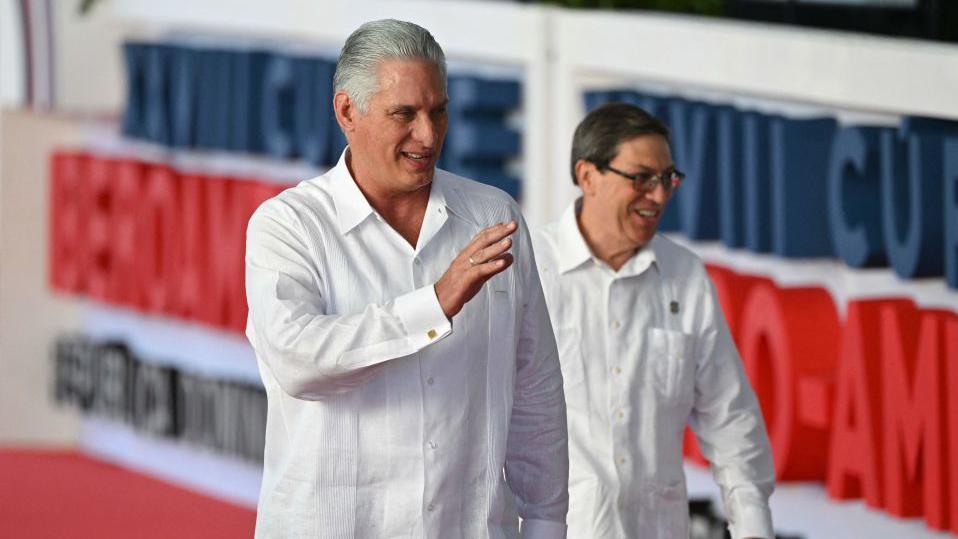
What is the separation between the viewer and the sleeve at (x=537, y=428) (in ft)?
11.0

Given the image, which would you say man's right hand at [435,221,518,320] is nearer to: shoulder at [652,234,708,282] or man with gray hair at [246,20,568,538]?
man with gray hair at [246,20,568,538]

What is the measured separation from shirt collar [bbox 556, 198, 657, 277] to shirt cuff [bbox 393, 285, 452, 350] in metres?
1.44

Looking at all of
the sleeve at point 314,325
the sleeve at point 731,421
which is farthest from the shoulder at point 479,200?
the sleeve at point 731,421

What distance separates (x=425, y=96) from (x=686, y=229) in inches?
145

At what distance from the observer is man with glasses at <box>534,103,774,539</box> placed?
4246mm

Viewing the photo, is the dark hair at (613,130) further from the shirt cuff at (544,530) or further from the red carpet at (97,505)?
the red carpet at (97,505)

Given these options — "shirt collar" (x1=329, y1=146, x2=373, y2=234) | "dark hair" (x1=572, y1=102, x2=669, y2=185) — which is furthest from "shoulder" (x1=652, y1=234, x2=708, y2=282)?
"shirt collar" (x1=329, y1=146, x2=373, y2=234)

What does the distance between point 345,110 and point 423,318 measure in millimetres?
451

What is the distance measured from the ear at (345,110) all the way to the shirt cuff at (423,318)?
39cm

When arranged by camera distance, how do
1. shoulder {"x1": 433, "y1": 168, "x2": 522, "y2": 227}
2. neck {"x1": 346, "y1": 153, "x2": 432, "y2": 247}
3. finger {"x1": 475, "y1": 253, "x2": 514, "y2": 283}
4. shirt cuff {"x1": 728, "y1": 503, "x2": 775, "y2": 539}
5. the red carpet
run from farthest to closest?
the red carpet, shirt cuff {"x1": 728, "y1": 503, "x2": 775, "y2": 539}, shoulder {"x1": 433, "y1": 168, "x2": 522, "y2": 227}, neck {"x1": 346, "y1": 153, "x2": 432, "y2": 247}, finger {"x1": 475, "y1": 253, "x2": 514, "y2": 283}

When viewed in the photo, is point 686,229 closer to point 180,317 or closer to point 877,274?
point 877,274

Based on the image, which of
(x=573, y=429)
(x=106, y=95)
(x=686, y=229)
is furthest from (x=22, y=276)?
(x=573, y=429)

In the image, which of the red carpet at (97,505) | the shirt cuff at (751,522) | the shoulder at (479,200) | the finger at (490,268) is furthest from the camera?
the red carpet at (97,505)

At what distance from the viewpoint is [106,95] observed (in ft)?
33.3
